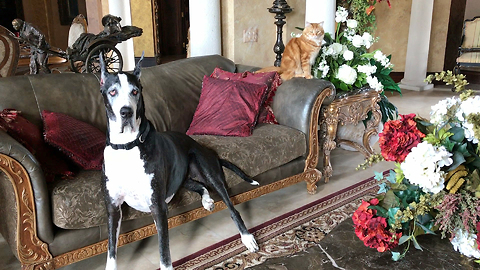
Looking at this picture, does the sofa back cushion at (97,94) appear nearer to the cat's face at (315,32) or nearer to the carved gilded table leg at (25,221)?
the carved gilded table leg at (25,221)

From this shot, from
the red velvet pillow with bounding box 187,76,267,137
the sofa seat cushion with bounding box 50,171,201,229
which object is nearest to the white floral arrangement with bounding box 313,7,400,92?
the red velvet pillow with bounding box 187,76,267,137

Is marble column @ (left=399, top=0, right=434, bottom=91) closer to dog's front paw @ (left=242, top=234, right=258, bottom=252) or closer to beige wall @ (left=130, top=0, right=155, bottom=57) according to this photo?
beige wall @ (left=130, top=0, right=155, bottom=57)

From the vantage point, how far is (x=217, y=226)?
2.43 meters

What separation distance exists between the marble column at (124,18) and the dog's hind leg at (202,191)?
3.32 metres

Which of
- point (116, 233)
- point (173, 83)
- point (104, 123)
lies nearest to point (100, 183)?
point (116, 233)

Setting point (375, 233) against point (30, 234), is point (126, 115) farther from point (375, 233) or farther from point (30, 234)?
point (375, 233)

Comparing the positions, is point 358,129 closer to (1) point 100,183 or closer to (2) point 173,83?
(2) point 173,83

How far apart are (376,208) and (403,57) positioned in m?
7.05

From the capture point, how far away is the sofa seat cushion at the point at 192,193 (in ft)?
5.62

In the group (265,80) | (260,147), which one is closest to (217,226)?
(260,147)

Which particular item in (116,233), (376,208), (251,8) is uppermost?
(251,8)

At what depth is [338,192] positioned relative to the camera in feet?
9.54

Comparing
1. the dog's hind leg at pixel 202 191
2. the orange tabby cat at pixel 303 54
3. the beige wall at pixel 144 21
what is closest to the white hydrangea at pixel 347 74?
the orange tabby cat at pixel 303 54

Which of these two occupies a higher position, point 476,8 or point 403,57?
point 476,8
